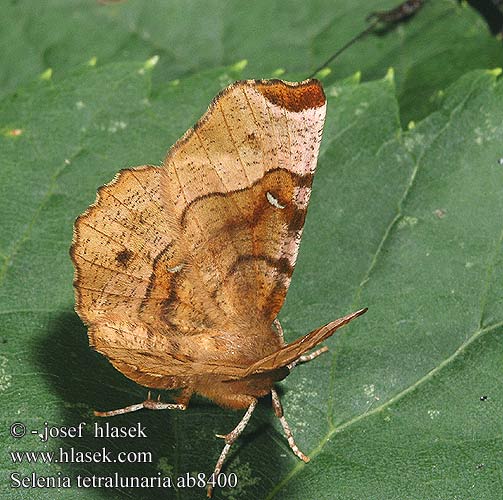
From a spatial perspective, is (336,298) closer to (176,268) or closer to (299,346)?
(176,268)

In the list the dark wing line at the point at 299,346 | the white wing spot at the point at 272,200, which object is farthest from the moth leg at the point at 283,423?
the white wing spot at the point at 272,200

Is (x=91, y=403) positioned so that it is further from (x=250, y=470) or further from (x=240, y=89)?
(x=240, y=89)

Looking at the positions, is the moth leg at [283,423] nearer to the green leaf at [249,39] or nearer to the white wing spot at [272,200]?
the white wing spot at [272,200]

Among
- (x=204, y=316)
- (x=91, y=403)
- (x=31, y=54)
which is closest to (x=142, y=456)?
(x=91, y=403)

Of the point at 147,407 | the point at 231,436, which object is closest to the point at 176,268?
the point at 147,407

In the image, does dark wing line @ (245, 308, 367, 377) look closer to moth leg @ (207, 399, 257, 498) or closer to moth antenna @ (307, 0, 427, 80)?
moth leg @ (207, 399, 257, 498)
